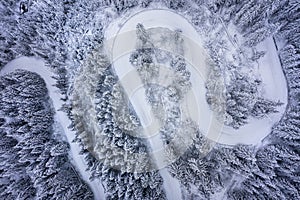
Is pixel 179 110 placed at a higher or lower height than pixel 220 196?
higher

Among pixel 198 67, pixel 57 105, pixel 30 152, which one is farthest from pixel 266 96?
pixel 30 152

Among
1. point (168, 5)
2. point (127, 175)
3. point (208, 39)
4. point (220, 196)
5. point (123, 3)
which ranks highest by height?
point (123, 3)

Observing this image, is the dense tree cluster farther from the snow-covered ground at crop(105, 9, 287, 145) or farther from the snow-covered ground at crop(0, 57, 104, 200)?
the snow-covered ground at crop(105, 9, 287, 145)

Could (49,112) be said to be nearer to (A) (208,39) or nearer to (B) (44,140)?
(B) (44,140)

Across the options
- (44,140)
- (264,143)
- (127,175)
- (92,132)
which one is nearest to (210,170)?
(264,143)

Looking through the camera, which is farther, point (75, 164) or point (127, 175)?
point (75, 164)
